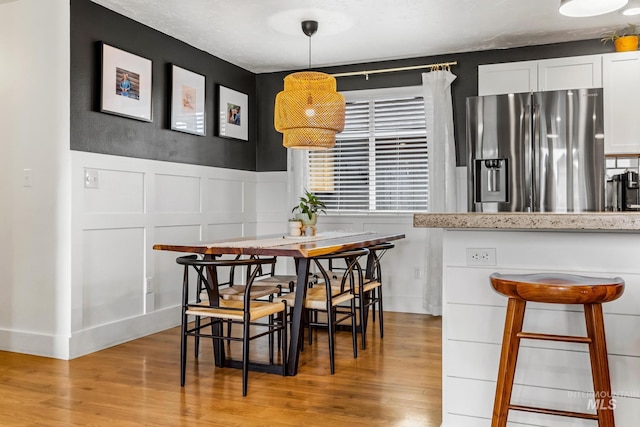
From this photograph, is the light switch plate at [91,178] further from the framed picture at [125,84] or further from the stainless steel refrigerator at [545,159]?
the stainless steel refrigerator at [545,159]

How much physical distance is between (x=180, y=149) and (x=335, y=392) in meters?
2.71

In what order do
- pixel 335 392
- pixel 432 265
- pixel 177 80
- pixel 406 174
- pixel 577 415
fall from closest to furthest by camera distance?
pixel 577 415, pixel 335 392, pixel 177 80, pixel 432 265, pixel 406 174

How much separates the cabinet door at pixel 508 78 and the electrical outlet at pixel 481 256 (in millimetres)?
2826

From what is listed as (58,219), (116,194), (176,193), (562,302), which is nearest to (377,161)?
(176,193)

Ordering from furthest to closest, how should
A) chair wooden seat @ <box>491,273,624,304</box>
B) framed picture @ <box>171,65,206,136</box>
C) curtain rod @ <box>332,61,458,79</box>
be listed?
curtain rod @ <box>332,61,458,79</box>
framed picture @ <box>171,65,206,136</box>
chair wooden seat @ <box>491,273,624,304</box>

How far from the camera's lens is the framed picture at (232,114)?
5438 millimetres

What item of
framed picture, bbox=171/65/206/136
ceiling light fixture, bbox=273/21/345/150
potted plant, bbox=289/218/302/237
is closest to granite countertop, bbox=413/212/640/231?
ceiling light fixture, bbox=273/21/345/150

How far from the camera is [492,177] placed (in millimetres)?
4285

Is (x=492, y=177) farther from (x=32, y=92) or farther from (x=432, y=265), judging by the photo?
(x=32, y=92)

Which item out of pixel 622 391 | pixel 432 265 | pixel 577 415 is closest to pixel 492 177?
pixel 432 265

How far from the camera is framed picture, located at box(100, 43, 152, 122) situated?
4008 millimetres

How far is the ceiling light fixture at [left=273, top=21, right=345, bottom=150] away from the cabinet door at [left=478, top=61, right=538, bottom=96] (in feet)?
4.94

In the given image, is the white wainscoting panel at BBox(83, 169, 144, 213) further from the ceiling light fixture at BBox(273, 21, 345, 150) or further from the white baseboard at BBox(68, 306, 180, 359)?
the ceiling light fixture at BBox(273, 21, 345, 150)

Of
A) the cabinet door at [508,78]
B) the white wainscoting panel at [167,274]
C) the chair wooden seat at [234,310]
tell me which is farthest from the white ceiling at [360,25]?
the chair wooden seat at [234,310]
